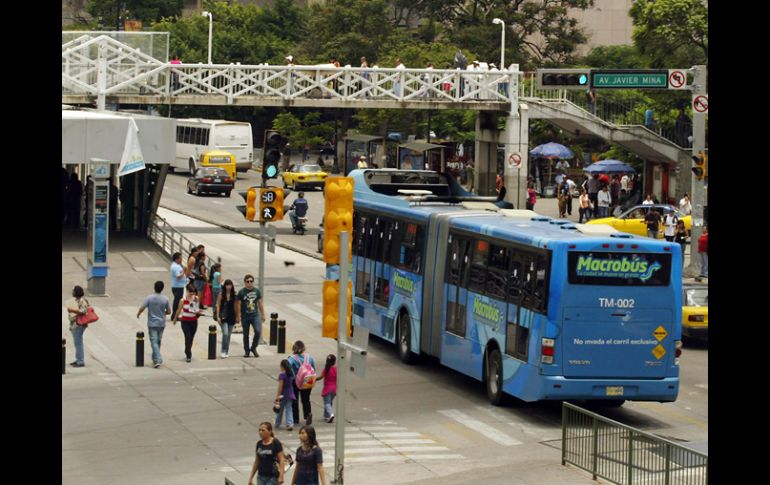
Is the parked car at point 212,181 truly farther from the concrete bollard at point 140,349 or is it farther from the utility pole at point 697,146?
the concrete bollard at point 140,349

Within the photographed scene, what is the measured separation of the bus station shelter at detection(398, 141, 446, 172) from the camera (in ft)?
202

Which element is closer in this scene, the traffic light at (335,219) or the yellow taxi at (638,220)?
the traffic light at (335,219)

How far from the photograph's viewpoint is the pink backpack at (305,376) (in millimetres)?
19422

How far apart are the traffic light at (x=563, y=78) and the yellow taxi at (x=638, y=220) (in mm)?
6770

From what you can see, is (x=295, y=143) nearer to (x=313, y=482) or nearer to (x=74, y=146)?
(x=74, y=146)

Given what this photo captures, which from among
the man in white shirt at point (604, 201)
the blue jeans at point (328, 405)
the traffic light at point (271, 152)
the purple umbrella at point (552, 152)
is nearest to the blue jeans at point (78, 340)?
the traffic light at point (271, 152)

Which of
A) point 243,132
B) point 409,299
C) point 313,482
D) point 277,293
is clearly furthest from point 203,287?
point 243,132

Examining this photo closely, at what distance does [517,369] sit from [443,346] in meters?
3.09

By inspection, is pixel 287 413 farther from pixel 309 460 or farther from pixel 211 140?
pixel 211 140

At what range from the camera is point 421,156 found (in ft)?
205

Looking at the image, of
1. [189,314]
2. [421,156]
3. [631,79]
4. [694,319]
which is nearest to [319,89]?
[421,156]

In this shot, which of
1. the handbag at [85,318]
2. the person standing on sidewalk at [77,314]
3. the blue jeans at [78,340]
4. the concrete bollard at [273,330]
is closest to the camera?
the person standing on sidewalk at [77,314]
